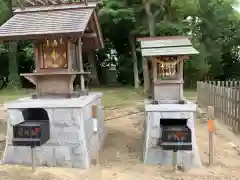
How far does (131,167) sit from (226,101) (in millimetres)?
5575

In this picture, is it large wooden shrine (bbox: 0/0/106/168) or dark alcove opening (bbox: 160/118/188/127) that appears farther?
dark alcove opening (bbox: 160/118/188/127)

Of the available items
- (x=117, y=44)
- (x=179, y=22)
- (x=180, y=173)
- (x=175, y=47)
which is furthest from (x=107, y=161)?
(x=117, y=44)

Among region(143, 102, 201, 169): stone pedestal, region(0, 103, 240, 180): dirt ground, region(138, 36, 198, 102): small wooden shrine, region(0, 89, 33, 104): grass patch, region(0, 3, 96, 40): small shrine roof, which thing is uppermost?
region(0, 3, 96, 40): small shrine roof

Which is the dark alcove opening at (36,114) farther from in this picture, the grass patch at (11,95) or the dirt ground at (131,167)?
the grass patch at (11,95)

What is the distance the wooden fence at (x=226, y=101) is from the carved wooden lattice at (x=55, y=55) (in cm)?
578

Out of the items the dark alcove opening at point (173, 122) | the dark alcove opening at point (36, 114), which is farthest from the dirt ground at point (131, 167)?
the dark alcove opening at point (36, 114)

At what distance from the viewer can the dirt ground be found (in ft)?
17.2

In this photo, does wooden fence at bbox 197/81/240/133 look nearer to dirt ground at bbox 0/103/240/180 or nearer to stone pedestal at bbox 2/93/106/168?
dirt ground at bbox 0/103/240/180

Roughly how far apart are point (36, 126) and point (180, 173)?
3146 mm

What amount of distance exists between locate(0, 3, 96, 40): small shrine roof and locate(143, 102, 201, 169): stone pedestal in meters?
2.60

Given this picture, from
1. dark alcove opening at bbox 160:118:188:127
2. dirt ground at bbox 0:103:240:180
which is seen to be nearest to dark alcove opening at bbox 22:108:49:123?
dirt ground at bbox 0:103:240:180

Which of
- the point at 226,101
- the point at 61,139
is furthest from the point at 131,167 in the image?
the point at 226,101

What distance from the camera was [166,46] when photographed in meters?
6.73

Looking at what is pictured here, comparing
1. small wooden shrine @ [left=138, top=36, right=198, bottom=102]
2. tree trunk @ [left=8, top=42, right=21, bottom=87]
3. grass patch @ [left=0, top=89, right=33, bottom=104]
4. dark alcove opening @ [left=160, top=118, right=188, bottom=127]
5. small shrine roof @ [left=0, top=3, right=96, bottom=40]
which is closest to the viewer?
dark alcove opening @ [left=160, top=118, right=188, bottom=127]
